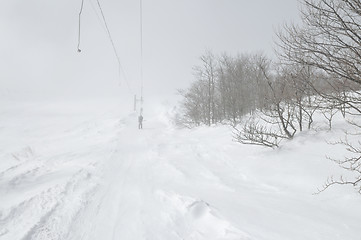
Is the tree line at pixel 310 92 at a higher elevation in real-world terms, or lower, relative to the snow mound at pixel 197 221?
higher

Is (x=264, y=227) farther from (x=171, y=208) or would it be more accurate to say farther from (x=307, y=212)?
(x=171, y=208)

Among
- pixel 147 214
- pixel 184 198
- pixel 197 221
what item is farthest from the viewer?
pixel 184 198

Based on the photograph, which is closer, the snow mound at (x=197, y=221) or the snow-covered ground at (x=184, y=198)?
the snow mound at (x=197, y=221)

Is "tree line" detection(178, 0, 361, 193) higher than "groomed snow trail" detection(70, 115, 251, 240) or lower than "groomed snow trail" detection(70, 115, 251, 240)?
higher

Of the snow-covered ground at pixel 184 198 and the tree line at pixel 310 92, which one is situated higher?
the tree line at pixel 310 92

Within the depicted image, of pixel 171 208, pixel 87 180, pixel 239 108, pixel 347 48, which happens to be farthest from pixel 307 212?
pixel 239 108

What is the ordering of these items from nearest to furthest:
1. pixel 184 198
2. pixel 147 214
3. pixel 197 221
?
pixel 197 221 < pixel 147 214 < pixel 184 198

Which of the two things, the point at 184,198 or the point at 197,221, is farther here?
the point at 184,198

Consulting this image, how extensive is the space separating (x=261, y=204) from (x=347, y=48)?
12.4 ft

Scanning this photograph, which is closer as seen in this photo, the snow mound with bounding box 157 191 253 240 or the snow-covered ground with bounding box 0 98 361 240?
the snow mound with bounding box 157 191 253 240

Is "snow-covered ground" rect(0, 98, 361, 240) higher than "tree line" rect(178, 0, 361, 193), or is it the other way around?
"tree line" rect(178, 0, 361, 193)

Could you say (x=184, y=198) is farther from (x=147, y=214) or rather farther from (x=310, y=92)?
(x=310, y=92)

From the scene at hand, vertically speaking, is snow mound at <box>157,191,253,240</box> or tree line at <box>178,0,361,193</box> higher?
tree line at <box>178,0,361,193</box>

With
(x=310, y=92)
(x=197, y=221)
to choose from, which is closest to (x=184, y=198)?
(x=197, y=221)
